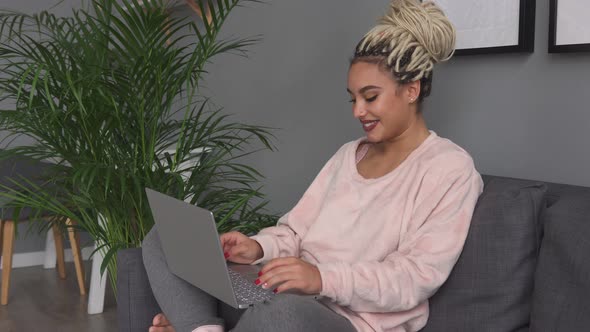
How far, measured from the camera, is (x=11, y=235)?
3.72 metres

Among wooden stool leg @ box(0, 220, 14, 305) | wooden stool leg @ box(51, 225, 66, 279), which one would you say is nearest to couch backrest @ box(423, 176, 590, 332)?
wooden stool leg @ box(0, 220, 14, 305)

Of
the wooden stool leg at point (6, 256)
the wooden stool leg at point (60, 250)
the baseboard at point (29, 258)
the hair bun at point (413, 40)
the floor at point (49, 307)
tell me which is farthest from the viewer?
the baseboard at point (29, 258)

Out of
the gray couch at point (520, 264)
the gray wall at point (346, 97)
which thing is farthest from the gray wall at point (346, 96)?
the gray couch at point (520, 264)

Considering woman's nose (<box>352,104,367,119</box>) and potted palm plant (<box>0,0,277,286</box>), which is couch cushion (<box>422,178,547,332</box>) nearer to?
woman's nose (<box>352,104,367,119</box>)

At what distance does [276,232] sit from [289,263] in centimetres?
44

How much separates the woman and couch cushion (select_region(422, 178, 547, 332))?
0.13 feet

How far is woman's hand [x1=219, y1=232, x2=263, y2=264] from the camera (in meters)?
1.81

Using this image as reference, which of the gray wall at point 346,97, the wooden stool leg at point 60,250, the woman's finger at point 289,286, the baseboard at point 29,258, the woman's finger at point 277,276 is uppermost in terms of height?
the gray wall at point 346,97

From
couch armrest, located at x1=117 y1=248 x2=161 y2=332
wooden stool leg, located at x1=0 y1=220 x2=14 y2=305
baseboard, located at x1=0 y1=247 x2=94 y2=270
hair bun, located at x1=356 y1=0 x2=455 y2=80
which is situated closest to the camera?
hair bun, located at x1=356 y1=0 x2=455 y2=80

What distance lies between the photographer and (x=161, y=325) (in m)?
1.80

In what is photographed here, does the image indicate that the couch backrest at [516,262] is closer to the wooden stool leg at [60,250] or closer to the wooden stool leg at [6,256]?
the wooden stool leg at [6,256]

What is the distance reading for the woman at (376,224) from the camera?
1524 millimetres

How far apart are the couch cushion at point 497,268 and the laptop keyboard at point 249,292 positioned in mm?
399

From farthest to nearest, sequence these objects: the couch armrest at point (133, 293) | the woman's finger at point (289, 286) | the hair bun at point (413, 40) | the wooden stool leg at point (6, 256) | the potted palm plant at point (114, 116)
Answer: the wooden stool leg at point (6, 256) < the potted palm plant at point (114, 116) < the couch armrest at point (133, 293) < the hair bun at point (413, 40) < the woman's finger at point (289, 286)
